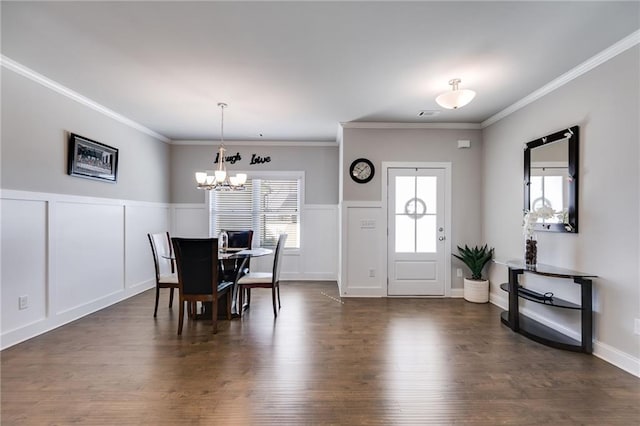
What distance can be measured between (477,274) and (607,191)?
2.07 m

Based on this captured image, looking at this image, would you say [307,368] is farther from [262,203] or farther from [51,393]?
[262,203]

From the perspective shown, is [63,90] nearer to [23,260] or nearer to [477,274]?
[23,260]

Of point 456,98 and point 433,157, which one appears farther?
point 433,157

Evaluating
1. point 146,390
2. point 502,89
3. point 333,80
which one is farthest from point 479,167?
point 146,390

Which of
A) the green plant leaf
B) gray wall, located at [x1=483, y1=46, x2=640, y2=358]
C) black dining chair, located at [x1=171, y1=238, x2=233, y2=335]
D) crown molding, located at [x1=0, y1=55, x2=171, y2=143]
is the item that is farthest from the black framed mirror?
crown molding, located at [x1=0, y1=55, x2=171, y2=143]

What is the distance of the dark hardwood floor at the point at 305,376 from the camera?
190 centimetres

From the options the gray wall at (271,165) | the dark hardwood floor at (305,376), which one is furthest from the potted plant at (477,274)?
the gray wall at (271,165)

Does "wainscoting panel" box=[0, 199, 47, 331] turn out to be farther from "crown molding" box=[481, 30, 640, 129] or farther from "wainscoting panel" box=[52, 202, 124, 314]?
"crown molding" box=[481, 30, 640, 129]

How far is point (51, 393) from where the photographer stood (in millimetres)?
2104

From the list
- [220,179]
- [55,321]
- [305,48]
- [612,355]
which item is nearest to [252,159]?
[220,179]

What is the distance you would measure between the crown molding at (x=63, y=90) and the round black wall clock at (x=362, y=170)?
10.9 feet

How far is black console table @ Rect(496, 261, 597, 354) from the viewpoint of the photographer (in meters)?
2.69

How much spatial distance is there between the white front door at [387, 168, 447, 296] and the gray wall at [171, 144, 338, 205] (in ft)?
4.74

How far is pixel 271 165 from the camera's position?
580 cm
